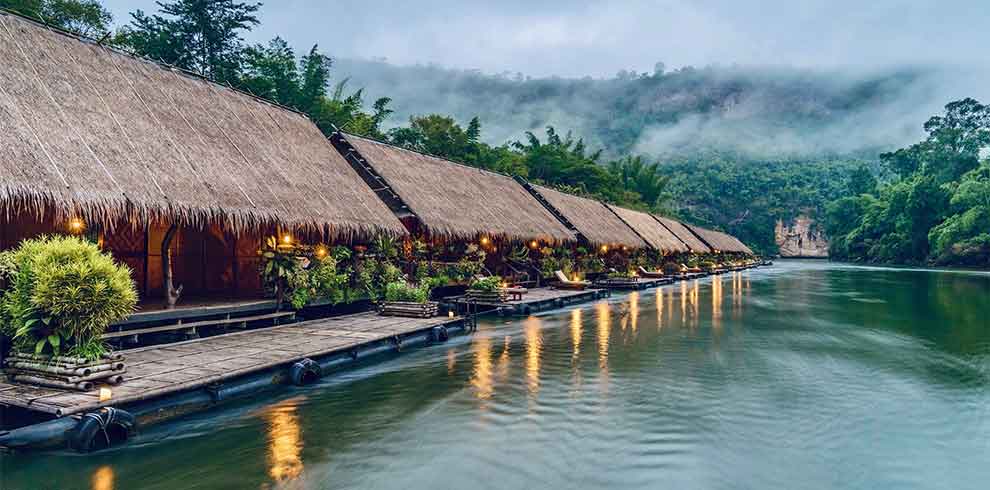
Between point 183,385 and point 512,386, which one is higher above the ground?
point 183,385

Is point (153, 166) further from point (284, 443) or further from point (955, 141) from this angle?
point (955, 141)

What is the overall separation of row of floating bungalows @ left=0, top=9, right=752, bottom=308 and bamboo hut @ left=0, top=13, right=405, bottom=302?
1.1 inches

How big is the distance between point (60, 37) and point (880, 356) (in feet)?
60.4

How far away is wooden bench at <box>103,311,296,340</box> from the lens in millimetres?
9456

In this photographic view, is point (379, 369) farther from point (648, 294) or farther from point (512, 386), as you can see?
point (648, 294)

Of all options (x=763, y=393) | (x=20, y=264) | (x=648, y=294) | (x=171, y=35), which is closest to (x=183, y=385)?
(x=20, y=264)

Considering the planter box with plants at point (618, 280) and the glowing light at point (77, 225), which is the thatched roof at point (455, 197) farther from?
the glowing light at point (77, 225)

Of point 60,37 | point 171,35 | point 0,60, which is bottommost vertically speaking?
point 0,60

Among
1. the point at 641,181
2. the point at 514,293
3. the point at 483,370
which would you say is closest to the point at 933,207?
the point at 641,181

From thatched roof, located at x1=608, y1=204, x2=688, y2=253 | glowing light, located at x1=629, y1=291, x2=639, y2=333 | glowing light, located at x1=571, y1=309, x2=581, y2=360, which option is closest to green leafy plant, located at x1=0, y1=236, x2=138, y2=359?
glowing light, located at x1=571, y1=309, x2=581, y2=360

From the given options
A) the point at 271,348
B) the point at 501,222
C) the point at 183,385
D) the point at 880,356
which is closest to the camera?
the point at 183,385

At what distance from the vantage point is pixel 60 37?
11.5m

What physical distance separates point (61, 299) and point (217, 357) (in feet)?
8.60

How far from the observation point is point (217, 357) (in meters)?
9.11
